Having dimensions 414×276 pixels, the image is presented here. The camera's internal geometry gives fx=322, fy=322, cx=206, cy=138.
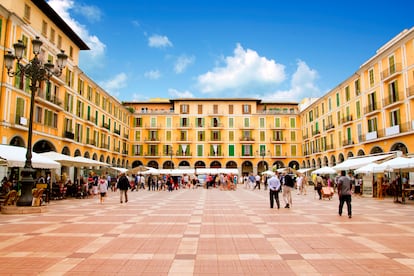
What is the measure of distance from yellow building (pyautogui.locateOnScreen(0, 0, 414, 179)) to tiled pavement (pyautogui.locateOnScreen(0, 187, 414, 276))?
16.6 m

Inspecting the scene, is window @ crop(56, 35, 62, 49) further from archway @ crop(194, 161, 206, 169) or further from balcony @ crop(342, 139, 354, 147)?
balcony @ crop(342, 139, 354, 147)

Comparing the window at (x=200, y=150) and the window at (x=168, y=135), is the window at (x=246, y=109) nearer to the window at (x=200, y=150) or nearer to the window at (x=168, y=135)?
the window at (x=200, y=150)

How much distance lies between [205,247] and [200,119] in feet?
150

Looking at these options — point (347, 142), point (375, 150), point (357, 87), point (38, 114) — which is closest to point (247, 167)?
point (347, 142)

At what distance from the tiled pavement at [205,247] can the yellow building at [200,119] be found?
54.5 feet

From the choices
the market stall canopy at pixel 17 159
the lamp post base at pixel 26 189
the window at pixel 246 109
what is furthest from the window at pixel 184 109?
the lamp post base at pixel 26 189

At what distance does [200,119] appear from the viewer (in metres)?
51.5

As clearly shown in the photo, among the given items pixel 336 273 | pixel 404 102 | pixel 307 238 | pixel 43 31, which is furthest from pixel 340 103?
pixel 336 273

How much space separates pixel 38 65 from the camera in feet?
40.1

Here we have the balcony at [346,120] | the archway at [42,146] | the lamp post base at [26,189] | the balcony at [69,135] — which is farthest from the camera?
the balcony at [346,120]

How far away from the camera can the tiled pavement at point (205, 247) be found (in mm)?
4652

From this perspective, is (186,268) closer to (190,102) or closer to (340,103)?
(340,103)

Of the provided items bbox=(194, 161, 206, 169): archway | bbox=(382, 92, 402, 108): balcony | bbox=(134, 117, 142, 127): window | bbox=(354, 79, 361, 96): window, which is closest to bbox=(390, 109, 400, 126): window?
bbox=(382, 92, 402, 108): balcony

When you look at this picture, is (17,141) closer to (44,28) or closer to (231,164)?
(44,28)
